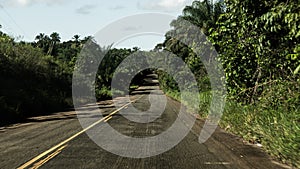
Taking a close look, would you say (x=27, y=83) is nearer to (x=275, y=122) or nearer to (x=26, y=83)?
(x=26, y=83)

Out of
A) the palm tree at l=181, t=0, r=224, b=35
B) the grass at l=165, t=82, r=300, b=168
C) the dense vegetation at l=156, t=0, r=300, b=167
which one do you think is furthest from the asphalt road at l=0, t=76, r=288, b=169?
the palm tree at l=181, t=0, r=224, b=35

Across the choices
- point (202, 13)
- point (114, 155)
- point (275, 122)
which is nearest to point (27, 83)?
point (202, 13)

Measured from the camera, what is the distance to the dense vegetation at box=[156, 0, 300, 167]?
8188 millimetres

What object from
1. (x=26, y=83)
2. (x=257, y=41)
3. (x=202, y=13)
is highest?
(x=202, y=13)

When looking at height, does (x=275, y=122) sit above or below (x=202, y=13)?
below

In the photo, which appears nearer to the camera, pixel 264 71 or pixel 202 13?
pixel 264 71

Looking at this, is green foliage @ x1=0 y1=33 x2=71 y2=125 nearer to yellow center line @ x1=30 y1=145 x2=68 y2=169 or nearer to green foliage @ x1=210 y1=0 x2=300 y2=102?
yellow center line @ x1=30 y1=145 x2=68 y2=169

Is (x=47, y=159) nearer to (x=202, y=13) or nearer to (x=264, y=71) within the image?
(x=264, y=71)

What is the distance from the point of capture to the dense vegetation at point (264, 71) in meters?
8.19

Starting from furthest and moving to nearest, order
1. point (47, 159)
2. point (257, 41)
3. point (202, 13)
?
1. point (202, 13)
2. point (257, 41)
3. point (47, 159)

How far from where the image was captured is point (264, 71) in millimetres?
12805

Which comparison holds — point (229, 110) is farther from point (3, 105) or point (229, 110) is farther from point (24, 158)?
point (3, 105)

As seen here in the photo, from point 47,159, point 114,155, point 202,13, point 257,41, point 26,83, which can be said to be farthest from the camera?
point 202,13

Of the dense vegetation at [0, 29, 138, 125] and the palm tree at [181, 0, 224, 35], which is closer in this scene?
the dense vegetation at [0, 29, 138, 125]
